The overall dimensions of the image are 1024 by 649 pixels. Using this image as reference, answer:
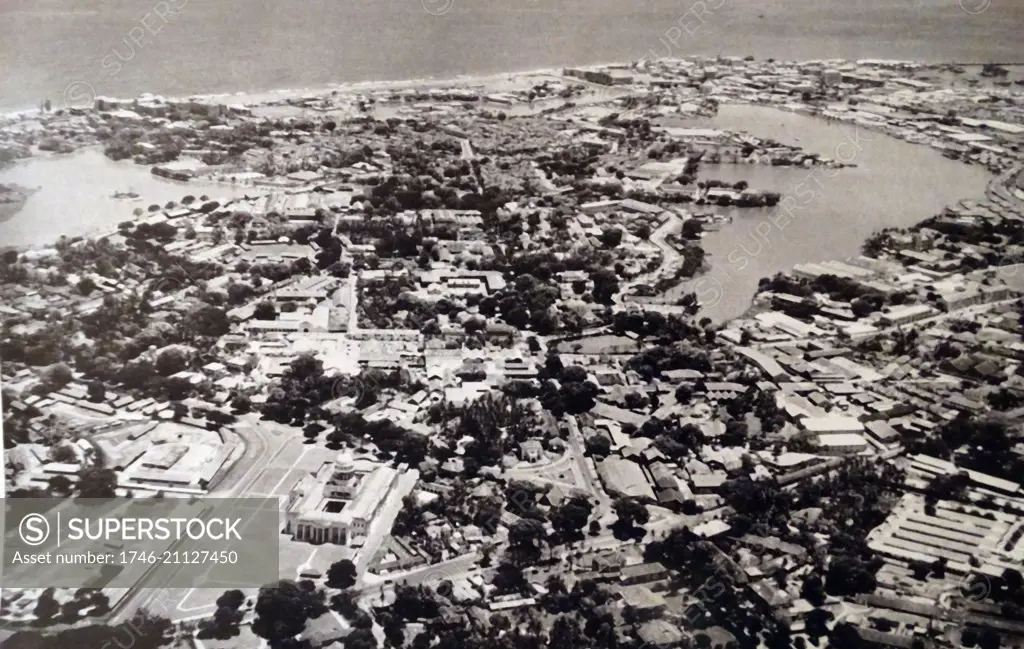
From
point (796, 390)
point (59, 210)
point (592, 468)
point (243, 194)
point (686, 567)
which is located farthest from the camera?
point (243, 194)

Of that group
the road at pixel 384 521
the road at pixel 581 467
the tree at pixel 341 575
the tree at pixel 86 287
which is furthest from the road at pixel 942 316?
the tree at pixel 86 287

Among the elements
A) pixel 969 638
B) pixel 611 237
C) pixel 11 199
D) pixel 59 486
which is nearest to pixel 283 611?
pixel 59 486

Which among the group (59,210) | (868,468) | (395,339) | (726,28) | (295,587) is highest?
(726,28)

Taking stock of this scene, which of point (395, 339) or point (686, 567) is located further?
point (395, 339)

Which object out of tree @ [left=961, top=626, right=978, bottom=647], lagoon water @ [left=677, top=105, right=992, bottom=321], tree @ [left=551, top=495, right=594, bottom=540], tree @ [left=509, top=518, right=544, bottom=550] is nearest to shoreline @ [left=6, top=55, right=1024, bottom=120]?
lagoon water @ [left=677, top=105, right=992, bottom=321]

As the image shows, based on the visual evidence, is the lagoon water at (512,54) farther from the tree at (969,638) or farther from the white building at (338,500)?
the white building at (338,500)

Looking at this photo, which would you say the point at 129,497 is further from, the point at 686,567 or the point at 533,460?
the point at 686,567

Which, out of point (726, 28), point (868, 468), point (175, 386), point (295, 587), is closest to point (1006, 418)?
point (868, 468)
